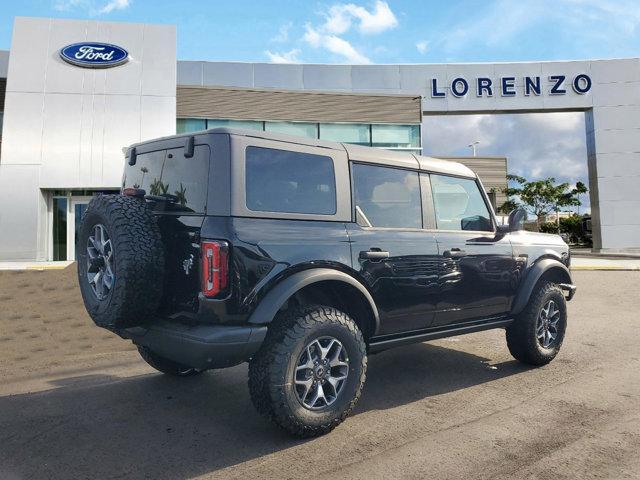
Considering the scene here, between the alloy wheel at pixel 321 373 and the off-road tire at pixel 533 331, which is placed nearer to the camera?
the alloy wheel at pixel 321 373

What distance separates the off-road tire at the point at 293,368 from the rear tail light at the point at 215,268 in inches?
19.3

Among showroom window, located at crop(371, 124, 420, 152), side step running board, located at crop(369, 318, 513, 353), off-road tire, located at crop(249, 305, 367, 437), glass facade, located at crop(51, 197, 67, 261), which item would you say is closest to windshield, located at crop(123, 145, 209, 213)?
off-road tire, located at crop(249, 305, 367, 437)

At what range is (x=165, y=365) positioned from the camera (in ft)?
14.9

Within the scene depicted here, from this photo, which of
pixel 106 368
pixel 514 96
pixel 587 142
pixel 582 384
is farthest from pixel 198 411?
pixel 587 142

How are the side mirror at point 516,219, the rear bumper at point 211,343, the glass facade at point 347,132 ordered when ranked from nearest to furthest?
the rear bumper at point 211,343 → the side mirror at point 516,219 → the glass facade at point 347,132

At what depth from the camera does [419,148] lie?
74.9 ft

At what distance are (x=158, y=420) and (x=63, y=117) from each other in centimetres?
1634

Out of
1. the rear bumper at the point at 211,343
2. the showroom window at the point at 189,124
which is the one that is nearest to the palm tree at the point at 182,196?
the rear bumper at the point at 211,343

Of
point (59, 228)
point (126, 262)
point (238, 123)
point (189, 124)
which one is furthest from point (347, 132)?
point (126, 262)

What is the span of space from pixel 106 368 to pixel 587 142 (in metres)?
28.8

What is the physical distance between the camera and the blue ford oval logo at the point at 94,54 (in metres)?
17.3

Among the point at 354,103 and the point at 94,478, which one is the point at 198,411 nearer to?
the point at 94,478

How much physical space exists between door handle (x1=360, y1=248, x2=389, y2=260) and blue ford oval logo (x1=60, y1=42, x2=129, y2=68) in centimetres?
1729

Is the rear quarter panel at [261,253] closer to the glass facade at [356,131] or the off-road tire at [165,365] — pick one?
the off-road tire at [165,365]
